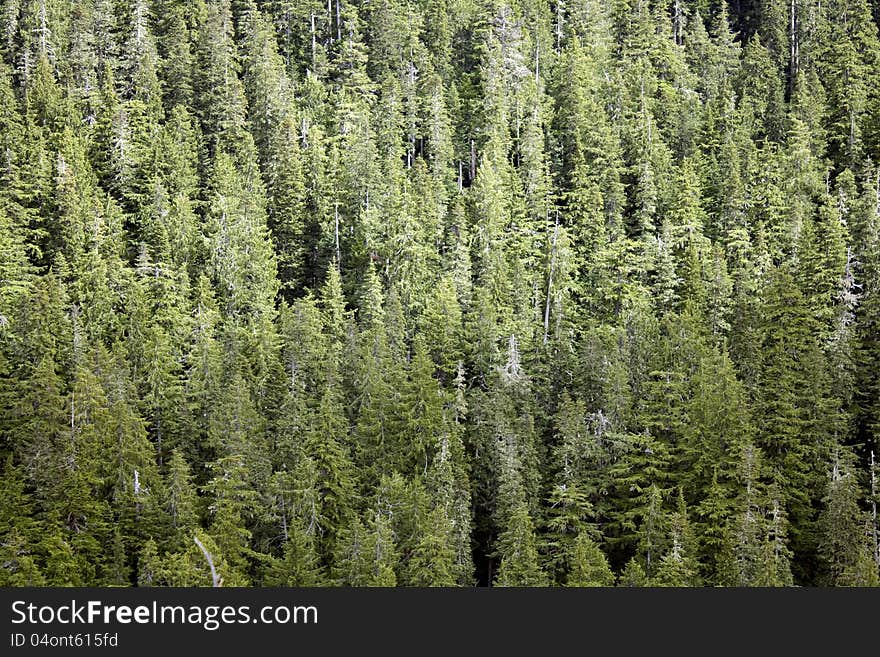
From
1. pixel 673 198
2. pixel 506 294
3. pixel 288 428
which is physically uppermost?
pixel 673 198

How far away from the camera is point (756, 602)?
37219 mm

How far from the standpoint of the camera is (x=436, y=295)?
245 feet

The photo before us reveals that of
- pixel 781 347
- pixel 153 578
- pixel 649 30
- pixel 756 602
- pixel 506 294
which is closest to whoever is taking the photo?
pixel 756 602

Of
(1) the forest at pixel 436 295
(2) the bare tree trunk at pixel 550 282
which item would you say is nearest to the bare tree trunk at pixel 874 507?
(1) the forest at pixel 436 295

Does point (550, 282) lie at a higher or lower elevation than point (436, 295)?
higher

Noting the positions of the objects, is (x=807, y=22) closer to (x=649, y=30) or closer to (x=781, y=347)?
(x=649, y=30)

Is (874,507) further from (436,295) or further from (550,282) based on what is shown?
(550,282)

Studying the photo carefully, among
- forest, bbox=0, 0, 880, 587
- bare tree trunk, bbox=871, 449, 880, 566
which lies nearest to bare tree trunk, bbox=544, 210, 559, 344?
forest, bbox=0, 0, 880, 587

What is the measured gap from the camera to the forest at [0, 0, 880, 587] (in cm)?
5384

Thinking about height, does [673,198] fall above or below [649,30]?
below

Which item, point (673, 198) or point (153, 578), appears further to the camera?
point (673, 198)

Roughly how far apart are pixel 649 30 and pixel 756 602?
81238 mm

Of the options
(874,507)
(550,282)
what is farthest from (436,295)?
(874,507)

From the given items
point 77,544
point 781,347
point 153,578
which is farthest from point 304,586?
point 781,347
